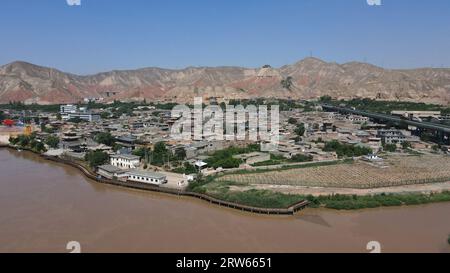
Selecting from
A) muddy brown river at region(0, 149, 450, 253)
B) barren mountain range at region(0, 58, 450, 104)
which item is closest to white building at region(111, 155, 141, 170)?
muddy brown river at region(0, 149, 450, 253)

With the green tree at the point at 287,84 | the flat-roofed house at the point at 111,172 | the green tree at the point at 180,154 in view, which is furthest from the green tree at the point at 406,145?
the green tree at the point at 287,84

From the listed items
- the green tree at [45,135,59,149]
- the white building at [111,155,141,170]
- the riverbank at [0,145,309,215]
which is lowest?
the riverbank at [0,145,309,215]

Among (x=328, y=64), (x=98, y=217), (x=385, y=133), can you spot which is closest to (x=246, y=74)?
(x=328, y=64)

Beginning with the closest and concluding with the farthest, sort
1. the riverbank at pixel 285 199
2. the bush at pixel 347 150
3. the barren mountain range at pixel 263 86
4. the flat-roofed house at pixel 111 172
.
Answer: the riverbank at pixel 285 199, the flat-roofed house at pixel 111 172, the bush at pixel 347 150, the barren mountain range at pixel 263 86

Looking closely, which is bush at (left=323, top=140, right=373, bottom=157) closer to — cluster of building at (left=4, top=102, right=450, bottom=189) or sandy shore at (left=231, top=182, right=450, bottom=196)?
cluster of building at (left=4, top=102, right=450, bottom=189)

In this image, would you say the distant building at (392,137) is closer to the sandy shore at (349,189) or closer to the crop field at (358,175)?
the crop field at (358,175)

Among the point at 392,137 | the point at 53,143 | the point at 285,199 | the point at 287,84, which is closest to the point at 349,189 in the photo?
the point at 285,199

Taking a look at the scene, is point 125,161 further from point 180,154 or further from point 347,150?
point 347,150

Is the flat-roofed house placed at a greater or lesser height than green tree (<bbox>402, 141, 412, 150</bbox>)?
lesser
